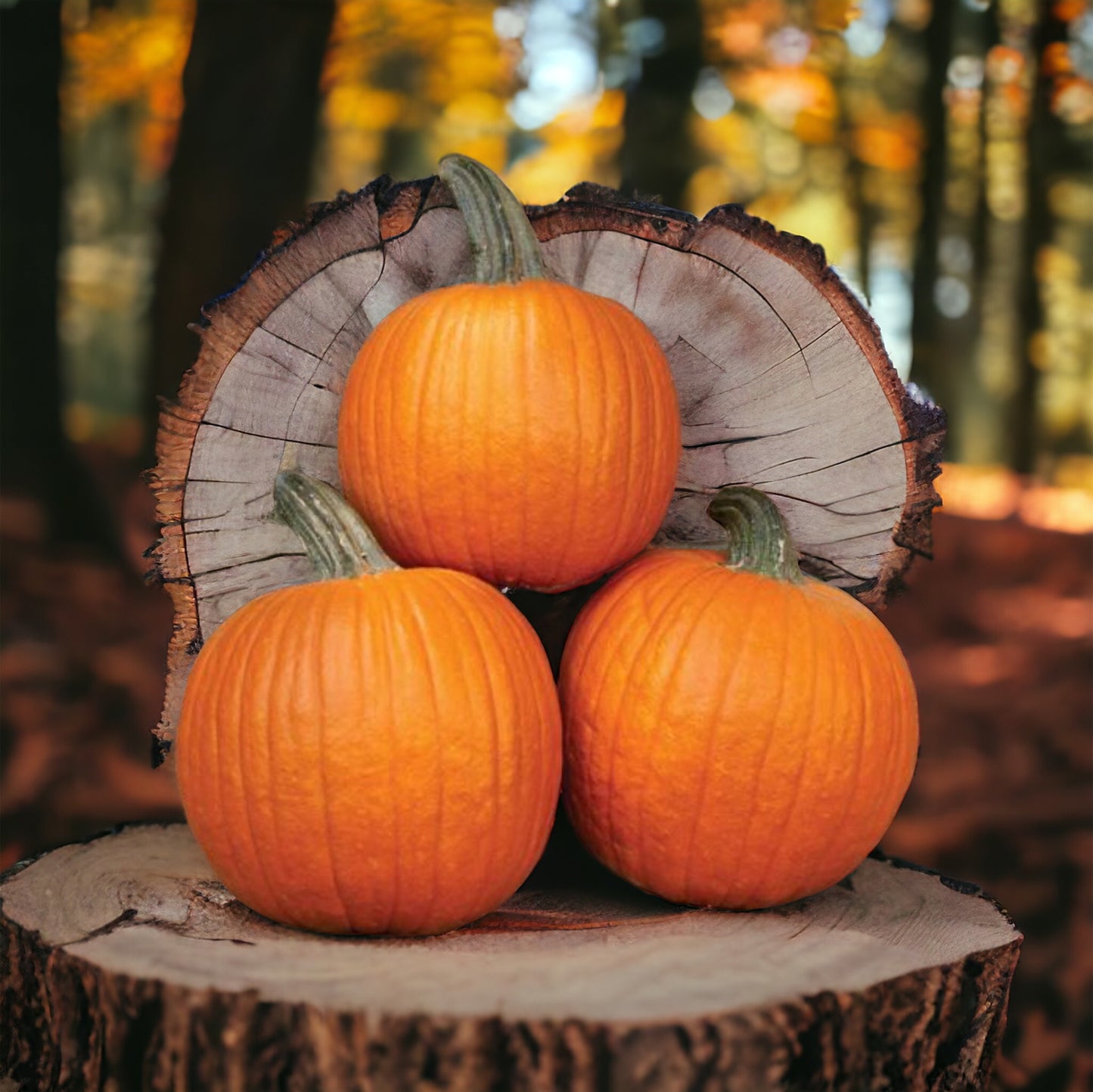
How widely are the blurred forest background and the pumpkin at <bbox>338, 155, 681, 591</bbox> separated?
0.61 metres

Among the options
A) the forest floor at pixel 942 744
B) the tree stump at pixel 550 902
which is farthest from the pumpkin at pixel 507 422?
the forest floor at pixel 942 744

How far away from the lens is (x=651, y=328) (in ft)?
7.43

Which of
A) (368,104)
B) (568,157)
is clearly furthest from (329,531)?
(568,157)

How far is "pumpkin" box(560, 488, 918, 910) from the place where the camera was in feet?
5.90

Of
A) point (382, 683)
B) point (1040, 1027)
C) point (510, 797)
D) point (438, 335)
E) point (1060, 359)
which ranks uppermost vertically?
point (1060, 359)

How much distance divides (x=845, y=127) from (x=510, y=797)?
11.6 meters

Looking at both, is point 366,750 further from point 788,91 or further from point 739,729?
point 788,91

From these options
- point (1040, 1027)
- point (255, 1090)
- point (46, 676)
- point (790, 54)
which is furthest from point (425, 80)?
point (255, 1090)

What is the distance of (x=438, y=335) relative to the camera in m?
1.89

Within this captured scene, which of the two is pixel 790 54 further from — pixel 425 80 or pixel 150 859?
pixel 150 859

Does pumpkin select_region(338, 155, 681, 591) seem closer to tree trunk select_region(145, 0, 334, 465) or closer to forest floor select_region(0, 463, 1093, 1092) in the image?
forest floor select_region(0, 463, 1093, 1092)

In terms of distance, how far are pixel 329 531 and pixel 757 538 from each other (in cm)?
72

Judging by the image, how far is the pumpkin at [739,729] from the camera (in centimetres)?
180

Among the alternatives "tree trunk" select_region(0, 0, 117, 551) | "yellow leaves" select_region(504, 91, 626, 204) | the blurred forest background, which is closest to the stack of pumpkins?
the blurred forest background
